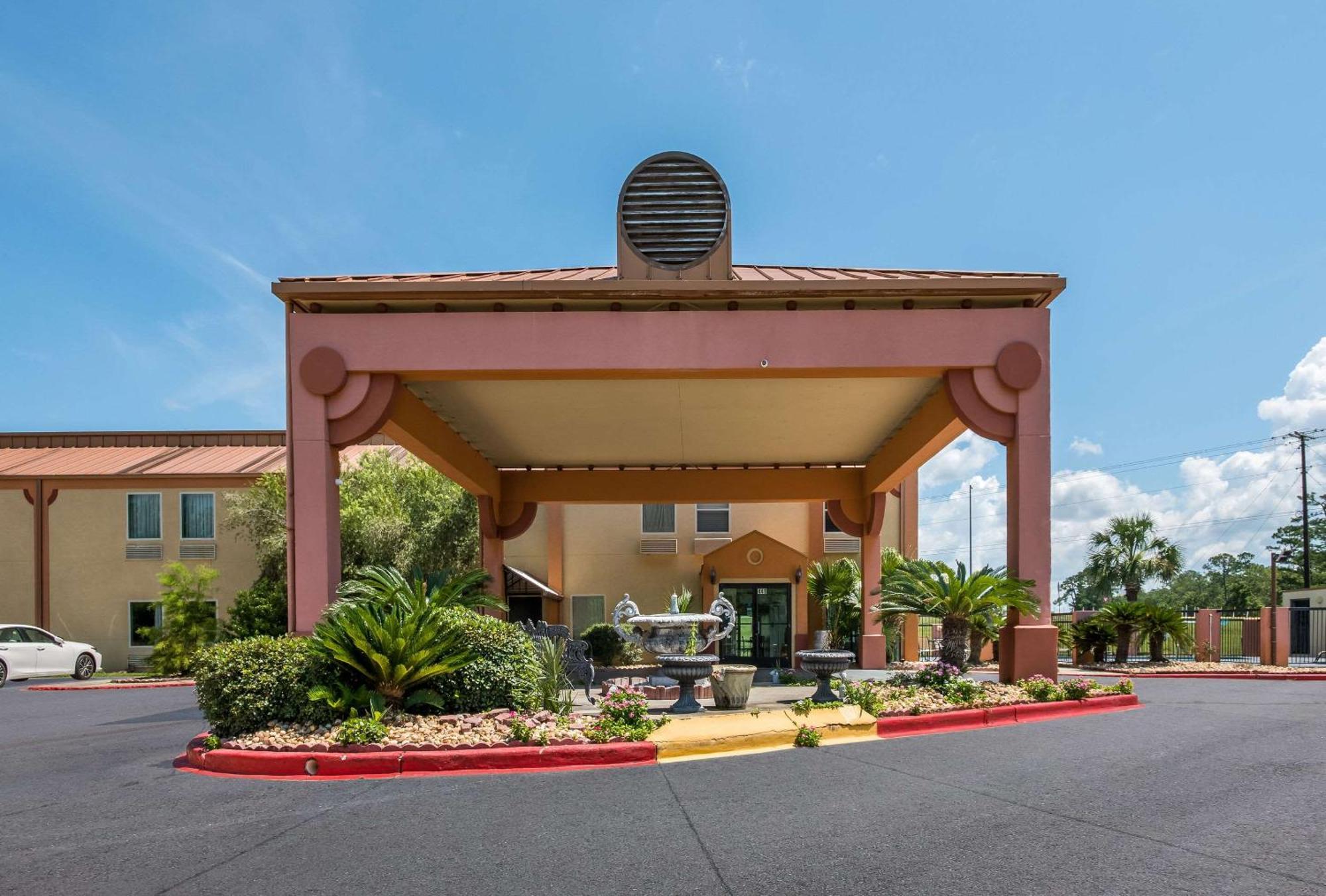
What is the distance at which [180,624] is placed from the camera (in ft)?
72.4

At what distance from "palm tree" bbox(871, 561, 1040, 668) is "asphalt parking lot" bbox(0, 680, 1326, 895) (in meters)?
2.47

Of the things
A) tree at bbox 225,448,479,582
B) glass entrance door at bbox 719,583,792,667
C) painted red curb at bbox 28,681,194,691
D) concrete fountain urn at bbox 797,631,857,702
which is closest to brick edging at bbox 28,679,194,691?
painted red curb at bbox 28,681,194,691

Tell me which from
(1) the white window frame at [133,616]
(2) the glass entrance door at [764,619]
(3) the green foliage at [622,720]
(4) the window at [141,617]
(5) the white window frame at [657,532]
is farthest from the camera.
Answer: (5) the white window frame at [657,532]

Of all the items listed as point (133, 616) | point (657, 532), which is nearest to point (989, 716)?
point (657, 532)

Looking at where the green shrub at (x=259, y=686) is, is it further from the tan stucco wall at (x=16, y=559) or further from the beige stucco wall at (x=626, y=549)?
the tan stucco wall at (x=16, y=559)

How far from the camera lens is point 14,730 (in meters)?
12.7

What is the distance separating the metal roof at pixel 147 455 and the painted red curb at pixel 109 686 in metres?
6.25

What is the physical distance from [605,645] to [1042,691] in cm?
1459

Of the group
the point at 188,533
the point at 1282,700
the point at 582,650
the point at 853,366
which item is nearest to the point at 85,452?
the point at 188,533

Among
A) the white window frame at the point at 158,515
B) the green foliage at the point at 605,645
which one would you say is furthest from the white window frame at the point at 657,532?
the white window frame at the point at 158,515

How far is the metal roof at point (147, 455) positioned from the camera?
1053 inches

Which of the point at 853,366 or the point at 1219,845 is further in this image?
the point at 853,366

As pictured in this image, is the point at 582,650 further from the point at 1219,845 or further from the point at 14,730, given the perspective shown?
the point at 1219,845

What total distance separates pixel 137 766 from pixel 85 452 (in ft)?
75.6
